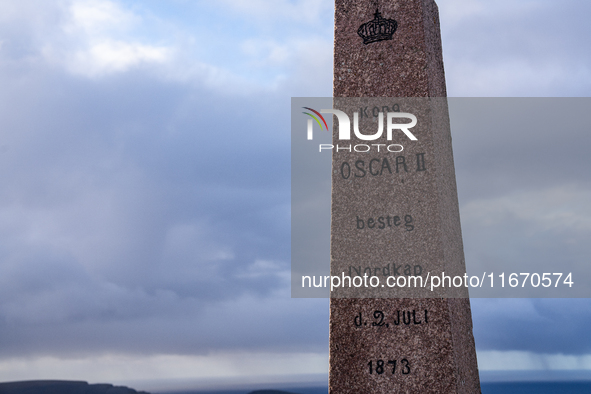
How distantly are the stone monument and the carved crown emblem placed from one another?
10 mm

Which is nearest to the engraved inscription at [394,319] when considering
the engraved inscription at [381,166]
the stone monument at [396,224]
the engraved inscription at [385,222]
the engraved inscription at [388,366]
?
the stone monument at [396,224]

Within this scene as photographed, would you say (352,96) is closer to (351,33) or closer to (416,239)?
(351,33)

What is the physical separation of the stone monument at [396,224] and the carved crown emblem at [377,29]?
1 centimetres

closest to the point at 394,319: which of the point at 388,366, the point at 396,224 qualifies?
the point at 388,366

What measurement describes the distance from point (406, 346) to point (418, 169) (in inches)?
63.9

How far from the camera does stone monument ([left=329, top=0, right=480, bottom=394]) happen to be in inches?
185

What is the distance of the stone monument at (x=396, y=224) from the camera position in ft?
15.4

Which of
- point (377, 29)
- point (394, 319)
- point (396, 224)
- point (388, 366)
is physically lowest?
point (388, 366)

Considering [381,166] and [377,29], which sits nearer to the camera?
[381,166]

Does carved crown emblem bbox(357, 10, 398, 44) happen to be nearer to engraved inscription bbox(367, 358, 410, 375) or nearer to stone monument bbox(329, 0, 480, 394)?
stone monument bbox(329, 0, 480, 394)

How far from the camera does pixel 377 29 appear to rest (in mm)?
5453

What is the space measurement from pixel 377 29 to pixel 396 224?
2.04 metres

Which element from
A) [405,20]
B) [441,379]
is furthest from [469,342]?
[405,20]

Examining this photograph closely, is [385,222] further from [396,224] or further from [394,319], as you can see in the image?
[394,319]
